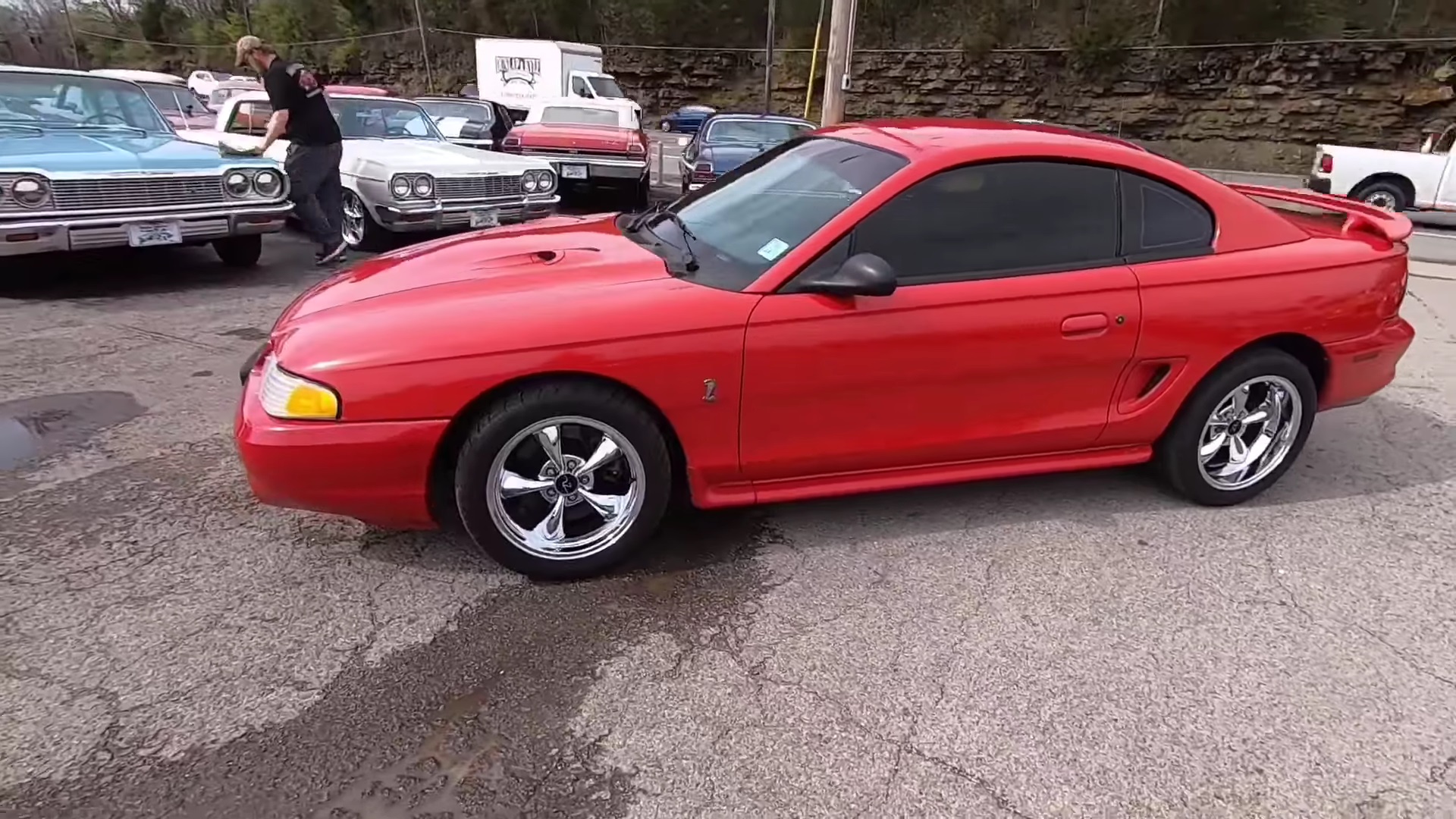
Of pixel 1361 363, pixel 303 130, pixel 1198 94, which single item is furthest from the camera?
pixel 1198 94

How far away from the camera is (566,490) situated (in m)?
2.90

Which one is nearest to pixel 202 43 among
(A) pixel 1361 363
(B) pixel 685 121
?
(B) pixel 685 121

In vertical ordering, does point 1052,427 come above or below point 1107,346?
below

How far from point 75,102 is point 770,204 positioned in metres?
6.54

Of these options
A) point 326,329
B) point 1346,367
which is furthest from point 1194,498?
point 326,329

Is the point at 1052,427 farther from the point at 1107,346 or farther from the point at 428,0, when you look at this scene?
the point at 428,0

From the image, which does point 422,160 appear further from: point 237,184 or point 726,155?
point 726,155

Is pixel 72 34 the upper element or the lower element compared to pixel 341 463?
upper

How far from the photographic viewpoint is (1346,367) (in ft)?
11.9

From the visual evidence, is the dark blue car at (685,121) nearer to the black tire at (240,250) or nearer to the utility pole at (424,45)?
the utility pole at (424,45)

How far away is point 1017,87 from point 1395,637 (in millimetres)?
28112

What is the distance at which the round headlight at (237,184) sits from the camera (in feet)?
21.9

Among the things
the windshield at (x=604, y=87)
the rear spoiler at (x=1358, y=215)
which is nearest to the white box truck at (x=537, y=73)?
the windshield at (x=604, y=87)

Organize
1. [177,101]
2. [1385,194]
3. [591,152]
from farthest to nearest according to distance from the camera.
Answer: [1385,194] < [177,101] < [591,152]
